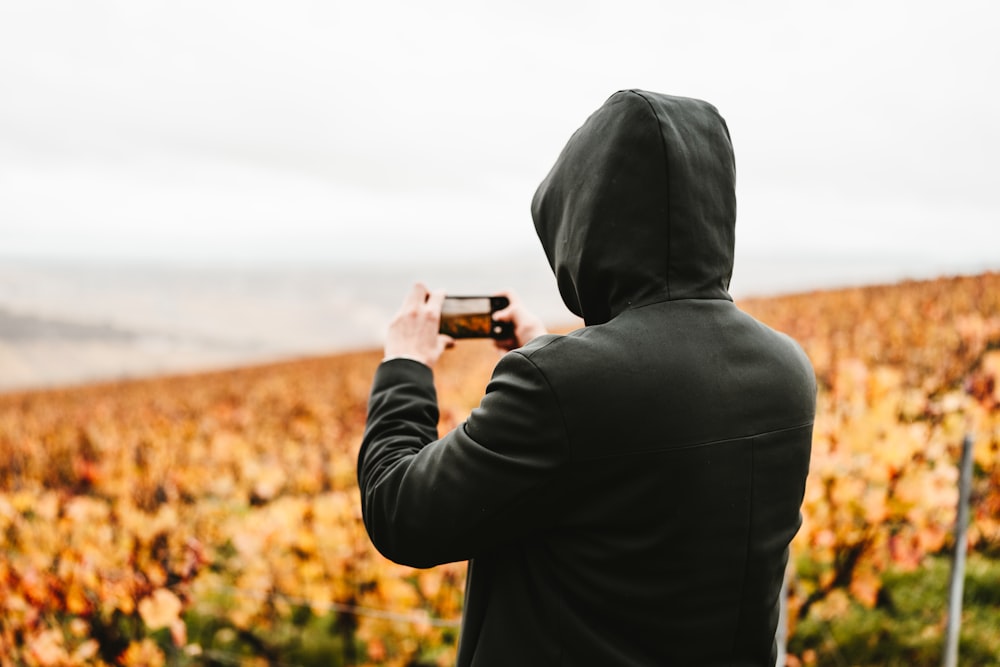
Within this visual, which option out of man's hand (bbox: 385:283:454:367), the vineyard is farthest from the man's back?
the vineyard

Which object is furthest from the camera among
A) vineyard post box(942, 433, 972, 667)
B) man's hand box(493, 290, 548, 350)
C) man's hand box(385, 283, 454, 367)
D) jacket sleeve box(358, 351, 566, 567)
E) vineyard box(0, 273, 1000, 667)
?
vineyard box(0, 273, 1000, 667)

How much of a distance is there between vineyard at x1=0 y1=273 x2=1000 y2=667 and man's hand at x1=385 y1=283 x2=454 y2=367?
6.58 ft

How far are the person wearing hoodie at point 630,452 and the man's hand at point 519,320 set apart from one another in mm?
304

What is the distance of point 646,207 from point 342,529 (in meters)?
3.31

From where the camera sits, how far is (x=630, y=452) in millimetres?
827

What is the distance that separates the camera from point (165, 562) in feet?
12.1

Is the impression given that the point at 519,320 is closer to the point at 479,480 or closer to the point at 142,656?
the point at 479,480

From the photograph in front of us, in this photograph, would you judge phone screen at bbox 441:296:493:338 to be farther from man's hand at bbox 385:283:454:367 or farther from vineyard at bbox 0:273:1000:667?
vineyard at bbox 0:273:1000:667

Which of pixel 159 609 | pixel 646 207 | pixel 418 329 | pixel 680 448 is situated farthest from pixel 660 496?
pixel 159 609

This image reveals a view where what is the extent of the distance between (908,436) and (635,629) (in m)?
3.04

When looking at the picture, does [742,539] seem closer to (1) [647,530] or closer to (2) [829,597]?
(1) [647,530]

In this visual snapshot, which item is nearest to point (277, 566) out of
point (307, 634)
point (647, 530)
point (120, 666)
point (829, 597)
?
point (307, 634)

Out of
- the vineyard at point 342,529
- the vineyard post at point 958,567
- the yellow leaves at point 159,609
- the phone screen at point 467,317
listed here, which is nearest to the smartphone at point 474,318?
the phone screen at point 467,317

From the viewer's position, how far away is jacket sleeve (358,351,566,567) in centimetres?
82
